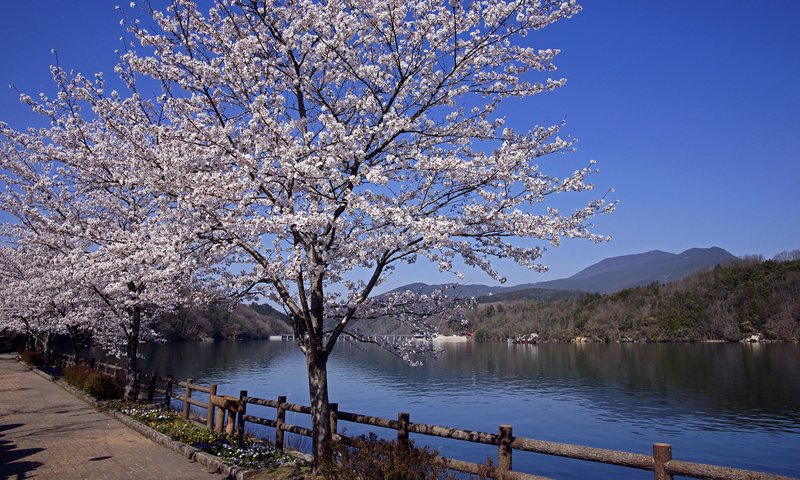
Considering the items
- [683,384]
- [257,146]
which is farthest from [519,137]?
[683,384]

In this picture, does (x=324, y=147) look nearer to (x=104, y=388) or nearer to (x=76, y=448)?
(x=76, y=448)

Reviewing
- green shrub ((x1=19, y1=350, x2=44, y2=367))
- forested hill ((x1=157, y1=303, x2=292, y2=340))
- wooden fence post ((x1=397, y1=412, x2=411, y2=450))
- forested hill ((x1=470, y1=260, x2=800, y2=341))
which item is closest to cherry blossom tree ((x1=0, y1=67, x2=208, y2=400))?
wooden fence post ((x1=397, y1=412, x2=411, y2=450))

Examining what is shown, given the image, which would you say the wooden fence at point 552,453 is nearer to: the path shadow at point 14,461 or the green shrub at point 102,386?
the path shadow at point 14,461

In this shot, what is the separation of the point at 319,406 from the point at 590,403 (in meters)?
31.8

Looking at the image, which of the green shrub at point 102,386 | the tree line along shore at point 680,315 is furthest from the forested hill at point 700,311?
the green shrub at point 102,386

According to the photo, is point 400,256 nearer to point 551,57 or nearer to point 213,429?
point 551,57

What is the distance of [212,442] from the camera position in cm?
1189

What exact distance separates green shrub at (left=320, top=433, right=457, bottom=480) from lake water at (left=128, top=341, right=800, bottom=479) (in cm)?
378

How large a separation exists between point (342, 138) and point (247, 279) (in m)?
3.59

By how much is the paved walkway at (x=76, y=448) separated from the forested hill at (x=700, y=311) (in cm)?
10786

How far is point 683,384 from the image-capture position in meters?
46.6

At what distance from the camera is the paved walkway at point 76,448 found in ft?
32.9

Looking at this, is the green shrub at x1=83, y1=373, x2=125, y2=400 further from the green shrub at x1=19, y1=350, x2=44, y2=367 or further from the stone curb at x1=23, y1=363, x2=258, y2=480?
the green shrub at x1=19, y1=350, x2=44, y2=367

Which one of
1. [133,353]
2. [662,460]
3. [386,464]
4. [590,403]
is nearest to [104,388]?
[133,353]
